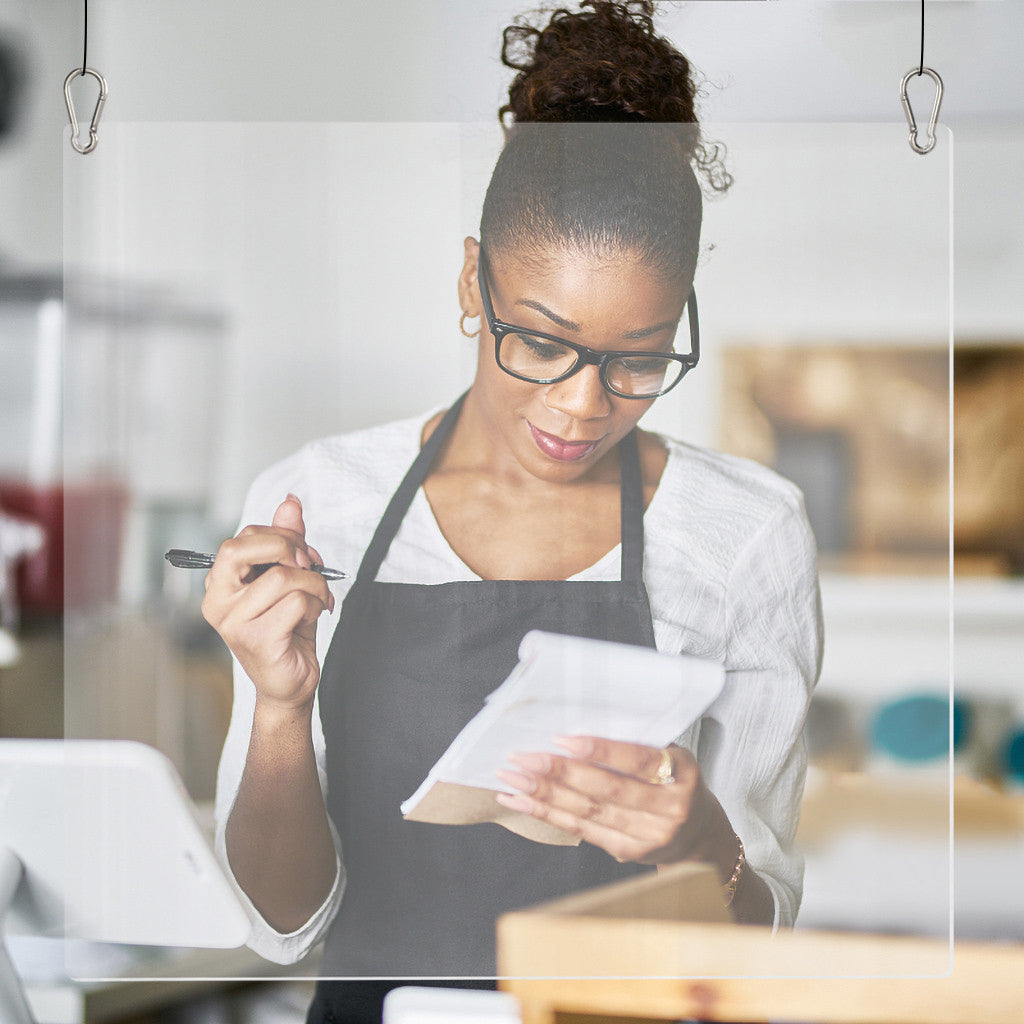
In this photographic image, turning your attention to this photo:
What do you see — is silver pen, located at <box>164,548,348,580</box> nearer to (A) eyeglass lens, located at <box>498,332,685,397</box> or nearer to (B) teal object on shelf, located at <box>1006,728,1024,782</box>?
(A) eyeglass lens, located at <box>498,332,685,397</box>

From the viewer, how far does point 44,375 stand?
950mm

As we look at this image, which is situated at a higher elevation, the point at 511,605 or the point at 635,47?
the point at 635,47

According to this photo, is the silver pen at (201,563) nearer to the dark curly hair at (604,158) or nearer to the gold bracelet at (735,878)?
the dark curly hair at (604,158)

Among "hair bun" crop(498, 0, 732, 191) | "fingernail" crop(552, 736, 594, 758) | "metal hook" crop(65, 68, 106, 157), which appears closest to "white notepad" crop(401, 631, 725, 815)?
"fingernail" crop(552, 736, 594, 758)

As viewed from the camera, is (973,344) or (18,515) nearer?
(973,344)

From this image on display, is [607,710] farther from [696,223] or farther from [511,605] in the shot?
[696,223]

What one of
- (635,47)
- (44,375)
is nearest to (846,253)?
(635,47)

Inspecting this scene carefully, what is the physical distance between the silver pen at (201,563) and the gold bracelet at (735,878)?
0.41m

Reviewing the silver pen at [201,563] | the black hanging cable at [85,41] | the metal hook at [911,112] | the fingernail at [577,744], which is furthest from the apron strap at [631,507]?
the black hanging cable at [85,41]

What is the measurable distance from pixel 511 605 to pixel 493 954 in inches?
12.2

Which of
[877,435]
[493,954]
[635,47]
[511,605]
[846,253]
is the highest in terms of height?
[635,47]

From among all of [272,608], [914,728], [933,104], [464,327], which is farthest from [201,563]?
[933,104]

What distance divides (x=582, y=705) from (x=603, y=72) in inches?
21.3

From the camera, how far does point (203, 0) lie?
82cm
